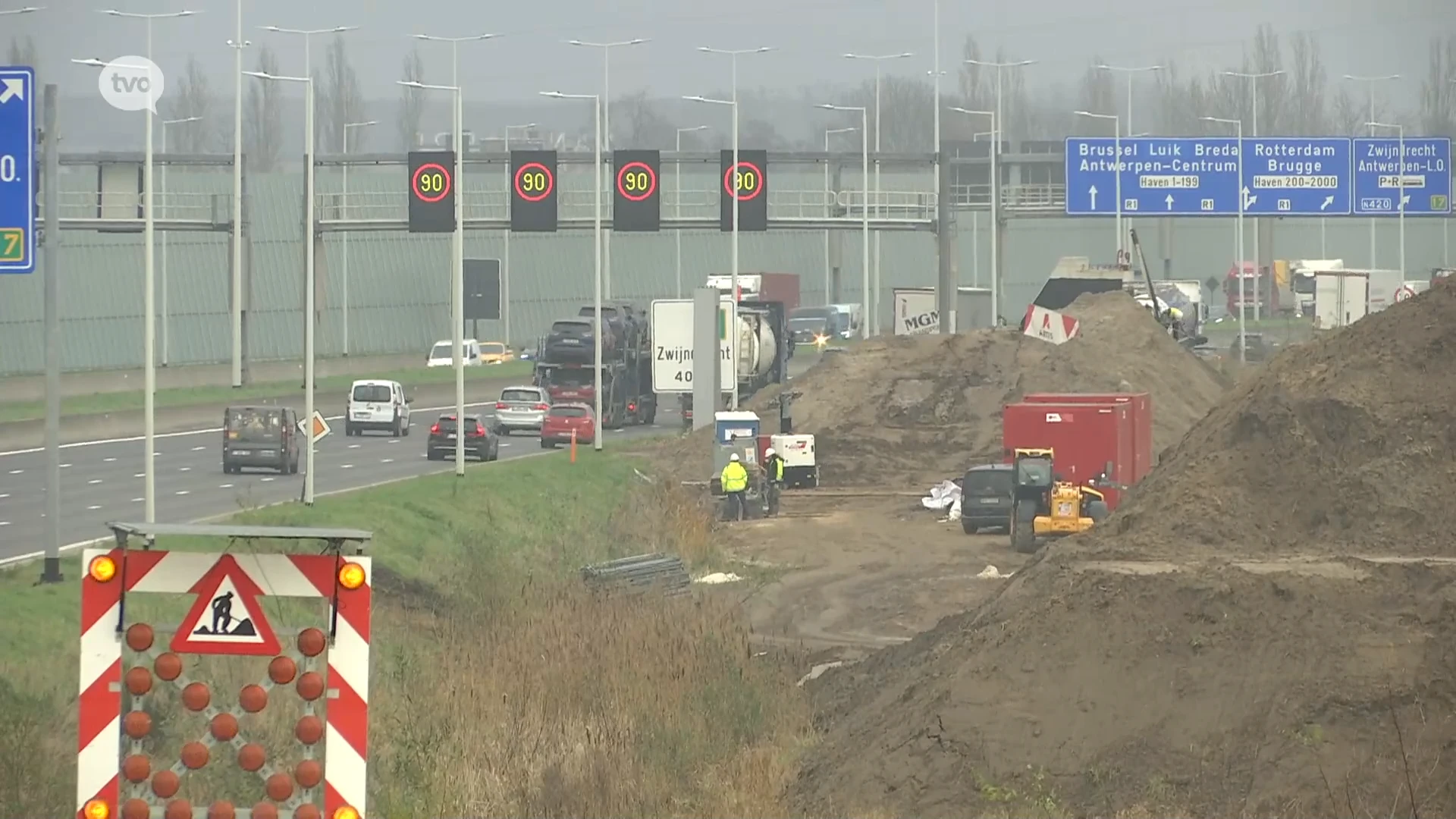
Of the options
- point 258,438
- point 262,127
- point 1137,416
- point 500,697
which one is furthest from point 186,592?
point 262,127

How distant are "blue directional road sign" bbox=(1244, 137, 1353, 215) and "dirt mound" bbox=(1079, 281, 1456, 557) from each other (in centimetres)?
5332

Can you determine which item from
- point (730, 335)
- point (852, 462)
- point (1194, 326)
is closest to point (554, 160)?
point (730, 335)

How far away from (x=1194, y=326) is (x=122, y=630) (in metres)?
79.2

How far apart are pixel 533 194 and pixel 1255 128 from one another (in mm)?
56042

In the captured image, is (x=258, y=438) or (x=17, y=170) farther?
(x=258, y=438)

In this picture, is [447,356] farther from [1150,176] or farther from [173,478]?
[173,478]

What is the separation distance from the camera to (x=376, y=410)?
6669 cm

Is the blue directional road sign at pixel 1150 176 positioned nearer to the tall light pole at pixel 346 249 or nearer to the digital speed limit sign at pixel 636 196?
the digital speed limit sign at pixel 636 196

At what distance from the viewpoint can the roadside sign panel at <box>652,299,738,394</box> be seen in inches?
2362

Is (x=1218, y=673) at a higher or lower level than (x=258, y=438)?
lower

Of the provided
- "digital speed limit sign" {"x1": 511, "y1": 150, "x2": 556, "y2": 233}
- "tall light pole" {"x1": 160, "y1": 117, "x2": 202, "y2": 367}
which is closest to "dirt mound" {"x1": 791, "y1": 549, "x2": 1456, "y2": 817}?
"digital speed limit sign" {"x1": 511, "y1": 150, "x2": 556, "y2": 233}

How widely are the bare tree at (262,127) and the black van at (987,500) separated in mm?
93588

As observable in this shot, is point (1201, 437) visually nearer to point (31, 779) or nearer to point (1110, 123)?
point (31, 779)

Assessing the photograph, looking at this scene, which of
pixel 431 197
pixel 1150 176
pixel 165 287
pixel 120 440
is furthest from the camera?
pixel 1150 176
